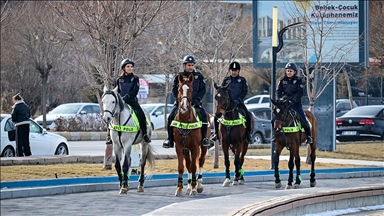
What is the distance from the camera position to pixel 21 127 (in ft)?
80.0

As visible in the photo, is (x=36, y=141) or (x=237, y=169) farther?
(x=36, y=141)

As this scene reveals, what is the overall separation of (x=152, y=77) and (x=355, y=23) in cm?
1795

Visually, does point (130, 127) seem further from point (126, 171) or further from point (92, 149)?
point (92, 149)

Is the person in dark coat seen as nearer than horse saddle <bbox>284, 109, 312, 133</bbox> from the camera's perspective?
No

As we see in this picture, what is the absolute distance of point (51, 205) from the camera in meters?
14.4

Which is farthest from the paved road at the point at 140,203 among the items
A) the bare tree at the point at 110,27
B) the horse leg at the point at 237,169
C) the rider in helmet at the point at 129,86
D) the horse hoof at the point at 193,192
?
the bare tree at the point at 110,27

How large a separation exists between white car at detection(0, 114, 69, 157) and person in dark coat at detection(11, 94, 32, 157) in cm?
110

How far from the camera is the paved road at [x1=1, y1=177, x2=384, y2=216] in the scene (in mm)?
13391

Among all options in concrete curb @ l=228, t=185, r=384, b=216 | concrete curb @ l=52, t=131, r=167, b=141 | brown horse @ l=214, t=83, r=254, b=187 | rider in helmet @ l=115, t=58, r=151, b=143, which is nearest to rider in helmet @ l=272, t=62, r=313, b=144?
brown horse @ l=214, t=83, r=254, b=187

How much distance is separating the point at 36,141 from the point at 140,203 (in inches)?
460

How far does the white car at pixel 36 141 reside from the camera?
83.7 ft

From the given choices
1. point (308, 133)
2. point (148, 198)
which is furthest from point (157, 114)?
point (148, 198)

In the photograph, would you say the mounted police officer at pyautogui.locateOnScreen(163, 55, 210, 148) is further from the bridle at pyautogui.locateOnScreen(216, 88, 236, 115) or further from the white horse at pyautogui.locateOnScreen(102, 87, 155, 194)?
the bridle at pyautogui.locateOnScreen(216, 88, 236, 115)

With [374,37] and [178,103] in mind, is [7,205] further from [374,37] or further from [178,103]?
[374,37]
